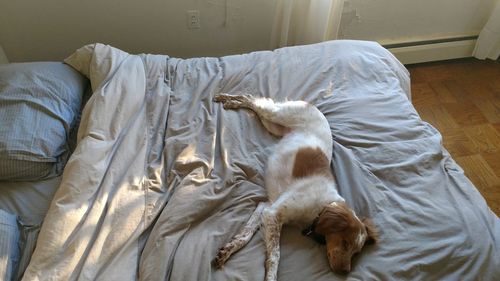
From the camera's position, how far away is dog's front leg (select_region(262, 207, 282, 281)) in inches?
51.7

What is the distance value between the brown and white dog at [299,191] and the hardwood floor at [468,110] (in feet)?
3.89

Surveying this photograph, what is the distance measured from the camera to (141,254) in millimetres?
1337

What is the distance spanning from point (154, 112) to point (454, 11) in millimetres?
2400

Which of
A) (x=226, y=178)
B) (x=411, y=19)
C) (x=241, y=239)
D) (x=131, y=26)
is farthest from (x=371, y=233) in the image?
(x=411, y=19)

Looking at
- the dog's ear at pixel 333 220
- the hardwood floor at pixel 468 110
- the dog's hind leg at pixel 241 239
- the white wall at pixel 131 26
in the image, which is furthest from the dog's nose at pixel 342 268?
the white wall at pixel 131 26

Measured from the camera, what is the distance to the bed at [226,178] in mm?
1309

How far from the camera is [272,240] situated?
1.41 meters

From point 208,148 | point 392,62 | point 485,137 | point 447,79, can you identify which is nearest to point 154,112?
point 208,148

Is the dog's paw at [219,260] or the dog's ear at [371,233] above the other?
the dog's ear at [371,233]

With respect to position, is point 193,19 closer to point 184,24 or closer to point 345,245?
Result: point 184,24

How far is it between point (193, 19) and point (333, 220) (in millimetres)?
1735

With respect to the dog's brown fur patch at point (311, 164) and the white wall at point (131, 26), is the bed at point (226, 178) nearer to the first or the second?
the dog's brown fur patch at point (311, 164)

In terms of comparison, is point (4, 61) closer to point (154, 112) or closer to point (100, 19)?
point (100, 19)

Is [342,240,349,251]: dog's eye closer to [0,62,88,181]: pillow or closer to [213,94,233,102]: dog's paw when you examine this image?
[213,94,233,102]: dog's paw
